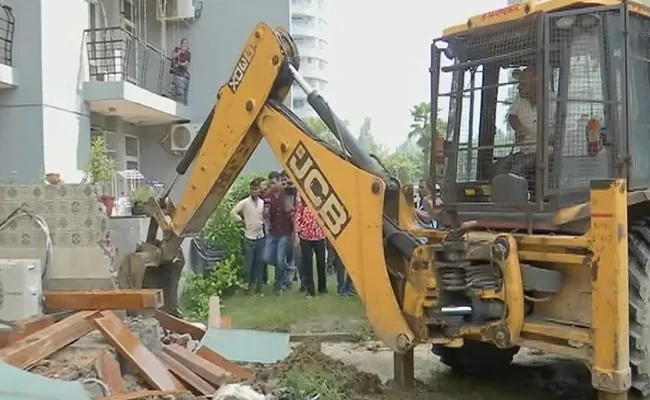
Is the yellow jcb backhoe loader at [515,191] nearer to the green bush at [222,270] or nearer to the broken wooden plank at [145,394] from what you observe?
the broken wooden plank at [145,394]

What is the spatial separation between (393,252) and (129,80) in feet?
33.3

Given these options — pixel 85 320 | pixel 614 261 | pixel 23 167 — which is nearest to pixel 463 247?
pixel 614 261

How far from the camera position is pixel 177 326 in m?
7.16

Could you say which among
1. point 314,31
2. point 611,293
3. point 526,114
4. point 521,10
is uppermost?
point 314,31

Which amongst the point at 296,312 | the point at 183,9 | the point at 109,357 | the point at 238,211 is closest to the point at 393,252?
the point at 109,357

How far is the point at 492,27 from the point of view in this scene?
6027 millimetres

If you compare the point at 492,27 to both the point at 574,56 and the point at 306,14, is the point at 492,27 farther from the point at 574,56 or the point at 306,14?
the point at 306,14

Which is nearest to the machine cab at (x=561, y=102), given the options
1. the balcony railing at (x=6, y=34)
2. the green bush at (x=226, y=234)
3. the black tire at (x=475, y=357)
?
the black tire at (x=475, y=357)

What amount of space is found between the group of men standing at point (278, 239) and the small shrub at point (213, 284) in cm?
20

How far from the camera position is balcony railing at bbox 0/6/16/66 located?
11.4m

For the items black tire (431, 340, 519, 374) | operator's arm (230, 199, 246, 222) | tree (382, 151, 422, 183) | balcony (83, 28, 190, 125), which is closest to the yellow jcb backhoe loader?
tree (382, 151, 422, 183)

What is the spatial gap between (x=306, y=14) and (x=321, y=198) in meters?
74.8

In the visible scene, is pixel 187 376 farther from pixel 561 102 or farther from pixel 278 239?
pixel 278 239

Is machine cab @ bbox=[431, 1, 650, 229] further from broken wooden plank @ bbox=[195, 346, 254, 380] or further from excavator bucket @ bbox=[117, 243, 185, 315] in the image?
excavator bucket @ bbox=[117, 243, 185, 315]
